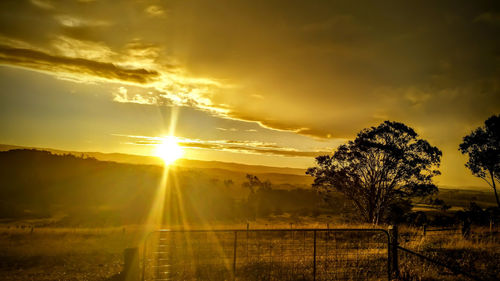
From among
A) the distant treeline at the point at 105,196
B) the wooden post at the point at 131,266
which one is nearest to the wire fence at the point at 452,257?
the wooden post at the point at 131,266

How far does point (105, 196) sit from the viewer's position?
212ft

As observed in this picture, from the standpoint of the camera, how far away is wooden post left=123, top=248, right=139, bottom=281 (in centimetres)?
787

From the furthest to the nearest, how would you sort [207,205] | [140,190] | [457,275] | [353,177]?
[140,190] → [207,205] → [353,177] → [457,275]

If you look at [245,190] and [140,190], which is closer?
[140,190]

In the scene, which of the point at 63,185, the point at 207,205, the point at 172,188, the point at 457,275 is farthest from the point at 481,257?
the point at 63,185

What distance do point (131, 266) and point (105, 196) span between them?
215 feet

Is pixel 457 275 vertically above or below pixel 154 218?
above

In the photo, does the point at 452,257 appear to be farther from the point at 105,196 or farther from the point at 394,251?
the point at 105,196

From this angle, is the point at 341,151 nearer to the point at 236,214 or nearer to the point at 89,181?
the point at 236,214

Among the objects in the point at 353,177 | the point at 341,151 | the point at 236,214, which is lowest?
the point at 236,214

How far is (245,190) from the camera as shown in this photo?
9769cm

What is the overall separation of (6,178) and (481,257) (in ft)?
316

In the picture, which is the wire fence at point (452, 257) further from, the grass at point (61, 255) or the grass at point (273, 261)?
the grass at point (61, 255)

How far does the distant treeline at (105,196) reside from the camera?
49.0m
